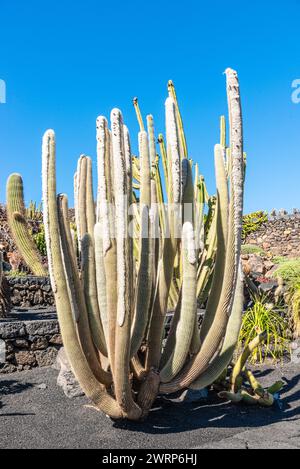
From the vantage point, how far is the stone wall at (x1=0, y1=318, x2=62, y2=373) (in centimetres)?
458

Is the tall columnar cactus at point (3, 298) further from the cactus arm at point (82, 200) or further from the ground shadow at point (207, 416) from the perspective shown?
the ground shadow at point (207, 416)

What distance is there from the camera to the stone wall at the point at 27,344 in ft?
15.0

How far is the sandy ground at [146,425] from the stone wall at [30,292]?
13.3 feet

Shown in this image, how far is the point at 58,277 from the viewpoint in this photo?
9.24 feet

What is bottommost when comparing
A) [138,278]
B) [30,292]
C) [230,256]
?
[30,292]

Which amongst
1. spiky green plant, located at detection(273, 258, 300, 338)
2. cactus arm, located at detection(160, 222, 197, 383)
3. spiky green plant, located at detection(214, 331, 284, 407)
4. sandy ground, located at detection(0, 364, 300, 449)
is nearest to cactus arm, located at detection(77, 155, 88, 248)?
cactus arm, located at detection(160, 222, 197, 383)

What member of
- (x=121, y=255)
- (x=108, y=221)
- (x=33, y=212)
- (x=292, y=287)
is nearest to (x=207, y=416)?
(x=121, y=255)

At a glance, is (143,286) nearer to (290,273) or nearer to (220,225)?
(220,225)

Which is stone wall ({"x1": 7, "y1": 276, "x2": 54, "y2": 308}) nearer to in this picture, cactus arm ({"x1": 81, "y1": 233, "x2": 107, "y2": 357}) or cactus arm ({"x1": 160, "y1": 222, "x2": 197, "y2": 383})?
cactus arm ({"x1": 81, "y1": 233, "x2": 107, "y2": 357})

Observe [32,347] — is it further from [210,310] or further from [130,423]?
[210,310]

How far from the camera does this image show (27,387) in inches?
155

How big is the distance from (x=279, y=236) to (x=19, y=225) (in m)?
10.7

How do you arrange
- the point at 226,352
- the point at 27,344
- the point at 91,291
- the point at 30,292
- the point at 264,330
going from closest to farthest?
the point at 91,291 → the point at 226,352 → the point at 27,344 → the point at 264,330 → the point at 30,292

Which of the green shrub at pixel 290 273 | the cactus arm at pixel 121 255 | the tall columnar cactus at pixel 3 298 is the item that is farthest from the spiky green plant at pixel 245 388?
the green shrub at pixel 290 273
